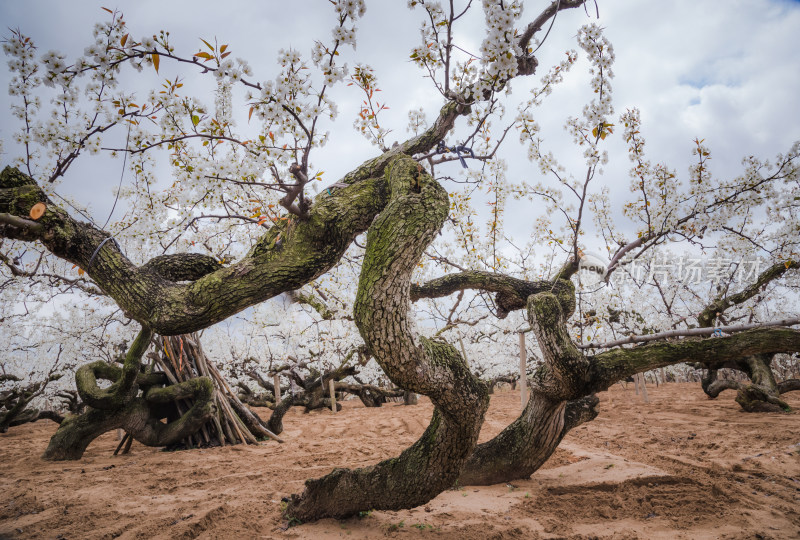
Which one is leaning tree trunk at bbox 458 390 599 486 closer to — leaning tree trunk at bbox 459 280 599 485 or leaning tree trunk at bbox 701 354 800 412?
leaning tree trunk at bbox 459 280 599 485

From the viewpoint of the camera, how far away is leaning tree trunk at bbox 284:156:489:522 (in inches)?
83.7

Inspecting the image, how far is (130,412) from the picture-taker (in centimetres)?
593

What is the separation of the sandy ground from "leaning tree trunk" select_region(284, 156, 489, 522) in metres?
0.22

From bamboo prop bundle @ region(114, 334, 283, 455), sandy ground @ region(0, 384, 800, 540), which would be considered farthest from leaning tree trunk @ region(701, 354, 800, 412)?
bamboo prop bundle @ region(114, 334, 283, 455)

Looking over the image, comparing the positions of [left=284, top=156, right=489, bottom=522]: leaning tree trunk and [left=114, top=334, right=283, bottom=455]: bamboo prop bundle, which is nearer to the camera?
[left=284, top=156, right=489, bottom=522]: leaning tree trunk

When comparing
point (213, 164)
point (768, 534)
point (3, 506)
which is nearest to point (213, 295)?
point (213, 164)

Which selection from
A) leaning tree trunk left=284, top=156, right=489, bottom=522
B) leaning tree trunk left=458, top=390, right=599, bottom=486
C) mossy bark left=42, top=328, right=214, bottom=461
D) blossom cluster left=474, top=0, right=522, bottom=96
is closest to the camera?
leaning tree trunk left=284, top=156, right=489, bottom=522

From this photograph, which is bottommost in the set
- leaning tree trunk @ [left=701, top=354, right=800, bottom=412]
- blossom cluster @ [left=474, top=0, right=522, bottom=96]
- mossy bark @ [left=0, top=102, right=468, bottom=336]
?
leaning tree trunk @ [left=701, top=354, right=800, bottom=412]

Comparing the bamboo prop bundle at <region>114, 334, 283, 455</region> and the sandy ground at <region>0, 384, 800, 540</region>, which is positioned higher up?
the bamboo prop bundle at <region>114, 334, 283, 455</region>

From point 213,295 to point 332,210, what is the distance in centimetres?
97

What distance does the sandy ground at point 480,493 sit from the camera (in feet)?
9.11

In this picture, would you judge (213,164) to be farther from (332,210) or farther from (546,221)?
(546,221)

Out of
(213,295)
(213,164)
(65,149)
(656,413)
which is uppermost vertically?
(65,149)

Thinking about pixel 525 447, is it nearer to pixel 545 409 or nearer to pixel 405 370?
pixel 545 409
